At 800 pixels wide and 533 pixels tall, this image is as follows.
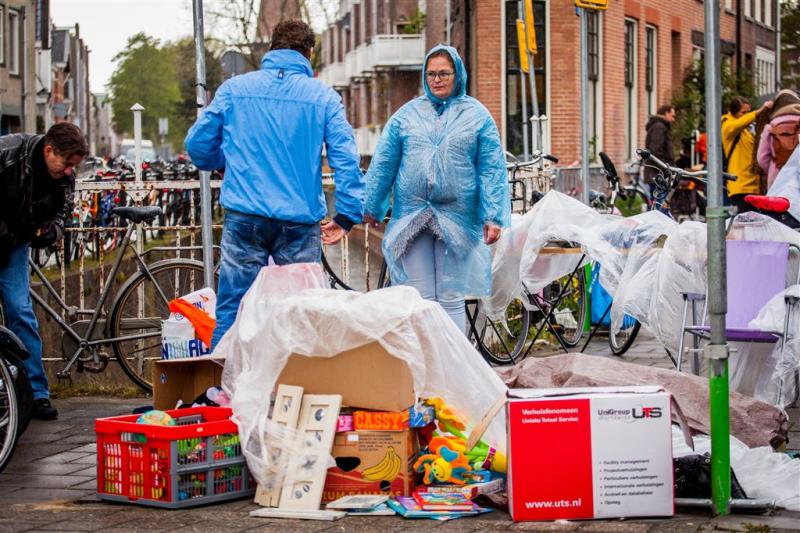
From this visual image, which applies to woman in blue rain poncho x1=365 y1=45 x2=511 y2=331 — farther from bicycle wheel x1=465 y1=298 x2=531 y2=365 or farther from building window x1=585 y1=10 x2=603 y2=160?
building window x1=585 y1=10 x2=603 y2=160

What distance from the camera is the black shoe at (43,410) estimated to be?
7.54m

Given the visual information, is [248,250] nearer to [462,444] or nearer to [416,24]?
[462,444]

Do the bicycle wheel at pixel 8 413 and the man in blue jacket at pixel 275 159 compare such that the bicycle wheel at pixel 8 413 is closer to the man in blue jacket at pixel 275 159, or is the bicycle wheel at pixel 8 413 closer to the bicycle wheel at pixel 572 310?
the man in blue jacket at pixel 275 159

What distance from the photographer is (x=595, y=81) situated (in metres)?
25.5

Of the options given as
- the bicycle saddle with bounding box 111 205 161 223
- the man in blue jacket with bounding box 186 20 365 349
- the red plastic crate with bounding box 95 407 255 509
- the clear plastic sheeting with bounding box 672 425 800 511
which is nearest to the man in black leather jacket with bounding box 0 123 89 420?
the bicycle saddle with bounding box 111 205 161 223

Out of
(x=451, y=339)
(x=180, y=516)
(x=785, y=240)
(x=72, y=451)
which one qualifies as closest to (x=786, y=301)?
(x=785, y=240)

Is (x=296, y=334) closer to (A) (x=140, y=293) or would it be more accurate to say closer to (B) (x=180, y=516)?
(B) (x=180, y=516)

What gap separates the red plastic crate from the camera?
5.29 metres

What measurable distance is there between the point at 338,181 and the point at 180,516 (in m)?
1.98

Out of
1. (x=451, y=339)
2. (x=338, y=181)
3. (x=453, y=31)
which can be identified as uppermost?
(x=453, y=31)

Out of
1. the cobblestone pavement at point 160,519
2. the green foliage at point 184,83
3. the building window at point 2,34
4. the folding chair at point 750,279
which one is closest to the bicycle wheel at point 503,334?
the folding chair at point 750,279

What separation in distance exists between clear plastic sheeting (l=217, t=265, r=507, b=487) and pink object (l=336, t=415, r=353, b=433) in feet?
0.39

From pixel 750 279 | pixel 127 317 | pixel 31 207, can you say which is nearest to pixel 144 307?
pixel 127 317

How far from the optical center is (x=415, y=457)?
18.0 feet
